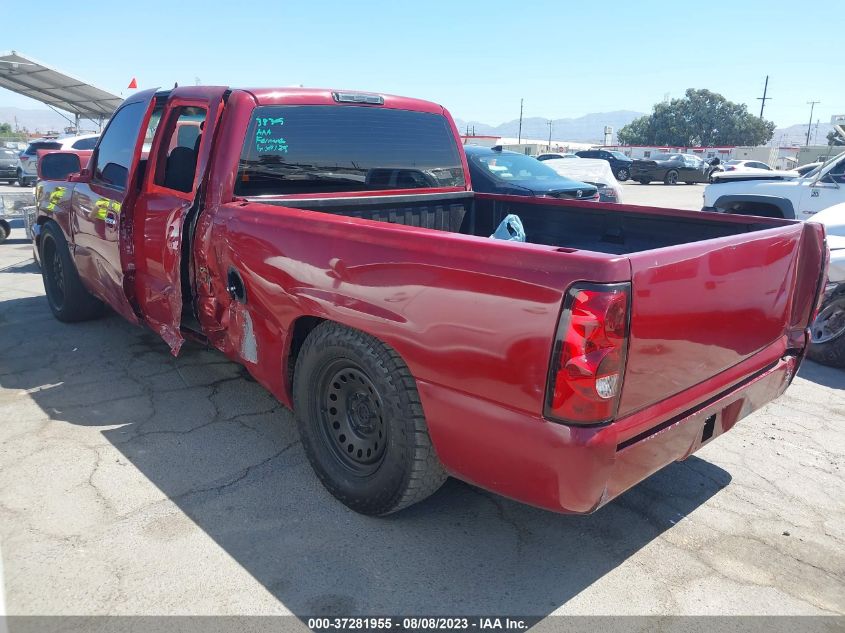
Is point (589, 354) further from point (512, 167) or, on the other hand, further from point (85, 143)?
point (85, 143)

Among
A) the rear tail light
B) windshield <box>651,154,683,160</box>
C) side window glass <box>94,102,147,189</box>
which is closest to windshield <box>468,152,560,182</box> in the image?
side window glass <box>94,102,147,189</box>

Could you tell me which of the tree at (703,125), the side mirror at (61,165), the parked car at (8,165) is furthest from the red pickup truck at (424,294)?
the tree at (703,125)

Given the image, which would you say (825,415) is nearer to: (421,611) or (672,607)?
(672,607)

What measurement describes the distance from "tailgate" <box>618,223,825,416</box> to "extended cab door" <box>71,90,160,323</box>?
347 cm

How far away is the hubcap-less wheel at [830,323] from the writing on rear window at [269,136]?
4680mm

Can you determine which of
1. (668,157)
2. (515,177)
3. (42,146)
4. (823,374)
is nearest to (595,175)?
(515,177)

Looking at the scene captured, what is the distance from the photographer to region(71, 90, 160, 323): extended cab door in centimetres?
425

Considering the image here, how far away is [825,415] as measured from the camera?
440 cm

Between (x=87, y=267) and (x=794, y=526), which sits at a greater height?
(x=87, y=267)

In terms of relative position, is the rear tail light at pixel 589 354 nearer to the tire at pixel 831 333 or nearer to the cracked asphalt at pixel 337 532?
the cracked asphalt at pixel 337 532

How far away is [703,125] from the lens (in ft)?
287

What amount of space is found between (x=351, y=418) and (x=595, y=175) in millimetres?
9824

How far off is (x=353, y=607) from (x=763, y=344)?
2107mm

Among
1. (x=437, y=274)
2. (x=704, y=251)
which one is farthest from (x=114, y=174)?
(x=704, y=251)
